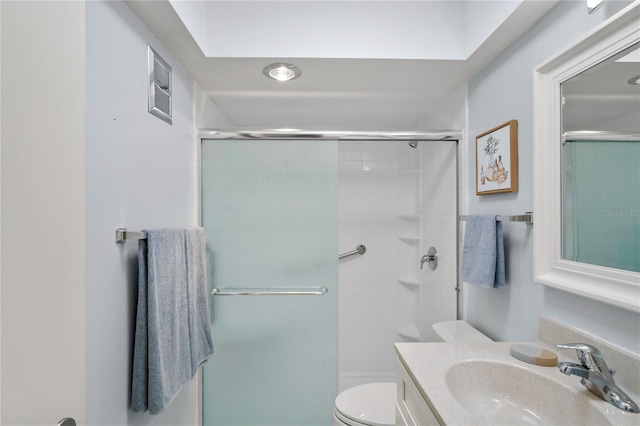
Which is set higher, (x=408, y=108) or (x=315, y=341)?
(x=408, y=108)

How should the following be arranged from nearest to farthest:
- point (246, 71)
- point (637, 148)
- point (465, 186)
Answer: point (637, 148) → point (246, 71) → point (465, 186)

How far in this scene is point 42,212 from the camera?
496 millimetres

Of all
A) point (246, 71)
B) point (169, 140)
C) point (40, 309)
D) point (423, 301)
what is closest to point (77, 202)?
point (40, 309)

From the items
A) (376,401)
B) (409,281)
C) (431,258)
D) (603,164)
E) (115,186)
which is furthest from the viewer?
(409,281)

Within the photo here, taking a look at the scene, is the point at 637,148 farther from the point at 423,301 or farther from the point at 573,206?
the point at 423,301

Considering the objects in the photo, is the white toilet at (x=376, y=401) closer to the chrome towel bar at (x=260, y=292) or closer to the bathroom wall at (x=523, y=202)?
the bathroom wall at (x=523, y=202)

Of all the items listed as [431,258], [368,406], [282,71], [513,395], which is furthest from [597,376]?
[282,71]

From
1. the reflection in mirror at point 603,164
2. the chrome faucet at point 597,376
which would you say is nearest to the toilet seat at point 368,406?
the chrome faucet at point 597,376

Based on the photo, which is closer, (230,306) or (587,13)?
(587,13)

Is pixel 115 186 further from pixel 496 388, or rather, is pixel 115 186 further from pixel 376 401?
pixel 376 401

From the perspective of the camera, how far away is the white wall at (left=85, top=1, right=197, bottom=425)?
3.05 ft

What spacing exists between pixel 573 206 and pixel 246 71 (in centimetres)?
144

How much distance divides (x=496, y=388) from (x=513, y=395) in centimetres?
5

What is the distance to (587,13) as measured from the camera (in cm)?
97
